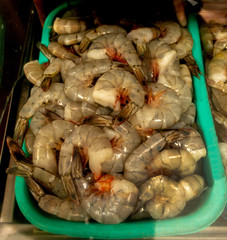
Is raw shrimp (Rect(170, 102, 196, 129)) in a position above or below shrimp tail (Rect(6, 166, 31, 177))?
above

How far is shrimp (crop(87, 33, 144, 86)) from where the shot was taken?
1.36m

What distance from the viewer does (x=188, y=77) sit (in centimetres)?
144

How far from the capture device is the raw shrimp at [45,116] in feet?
4.33

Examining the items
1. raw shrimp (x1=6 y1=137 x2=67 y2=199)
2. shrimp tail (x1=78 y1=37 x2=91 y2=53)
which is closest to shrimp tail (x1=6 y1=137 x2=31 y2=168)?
raw shrimp (x1=6 y1=137 x2=67 y2=199)

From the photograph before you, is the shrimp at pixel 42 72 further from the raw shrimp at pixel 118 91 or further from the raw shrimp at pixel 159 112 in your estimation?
the raw shrimp at pixel 159 112

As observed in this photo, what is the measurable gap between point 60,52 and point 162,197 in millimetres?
1019

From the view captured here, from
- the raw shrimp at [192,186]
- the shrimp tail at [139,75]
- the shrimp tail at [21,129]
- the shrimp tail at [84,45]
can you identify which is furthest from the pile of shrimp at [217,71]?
the shrimp tail at [21,129]

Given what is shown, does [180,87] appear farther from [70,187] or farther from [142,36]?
[70,187]

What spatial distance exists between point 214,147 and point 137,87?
48cm

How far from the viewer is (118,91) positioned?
123cm

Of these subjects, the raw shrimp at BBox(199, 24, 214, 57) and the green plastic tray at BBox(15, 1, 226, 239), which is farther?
the raw shrimp at BBox(199, 24, 214, 57)

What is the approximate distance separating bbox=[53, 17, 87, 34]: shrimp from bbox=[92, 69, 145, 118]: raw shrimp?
568 mm

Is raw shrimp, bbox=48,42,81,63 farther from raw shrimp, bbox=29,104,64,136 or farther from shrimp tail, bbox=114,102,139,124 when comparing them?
shrimp tail, bbox=114,102,139,124

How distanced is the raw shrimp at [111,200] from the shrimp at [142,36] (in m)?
0.73
